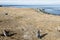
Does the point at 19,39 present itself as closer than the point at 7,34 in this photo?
Yes

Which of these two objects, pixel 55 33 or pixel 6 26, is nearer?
pixel 55 33

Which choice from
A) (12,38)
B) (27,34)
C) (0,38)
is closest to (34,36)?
(27,34)

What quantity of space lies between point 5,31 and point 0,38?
106 centimetres

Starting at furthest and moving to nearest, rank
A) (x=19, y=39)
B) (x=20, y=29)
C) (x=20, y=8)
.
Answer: (x=20, y=8) → (x=20, y=29) → (x=19, y=39)

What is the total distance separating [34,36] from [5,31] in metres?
1.96

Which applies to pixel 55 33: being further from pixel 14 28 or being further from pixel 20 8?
pixel 20 8

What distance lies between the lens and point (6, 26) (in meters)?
12.7

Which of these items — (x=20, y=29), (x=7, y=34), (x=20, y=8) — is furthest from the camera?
(x=20, y=8)

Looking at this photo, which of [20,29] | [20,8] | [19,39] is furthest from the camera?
[20,8]

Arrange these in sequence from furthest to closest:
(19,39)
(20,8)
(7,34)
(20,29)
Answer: (20,8) < (20,29) < (7,34) < (19,39)

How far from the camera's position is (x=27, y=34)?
11125mm

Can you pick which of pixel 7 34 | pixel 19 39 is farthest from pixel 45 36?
pixel 7 34

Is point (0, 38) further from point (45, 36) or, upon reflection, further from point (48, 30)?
point (48, 30)

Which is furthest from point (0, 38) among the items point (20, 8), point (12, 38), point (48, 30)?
point (20, 8)
